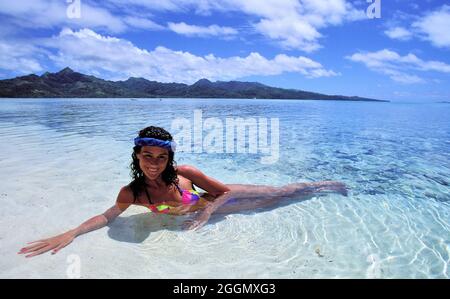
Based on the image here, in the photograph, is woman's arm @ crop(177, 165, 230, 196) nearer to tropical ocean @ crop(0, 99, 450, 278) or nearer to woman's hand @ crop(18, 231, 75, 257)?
tropical ocean @ crop(0, 99, 450, 278)

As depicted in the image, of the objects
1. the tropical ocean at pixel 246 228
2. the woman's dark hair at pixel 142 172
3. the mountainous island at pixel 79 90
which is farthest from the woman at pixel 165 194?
the mountainous island at pixel 79 90

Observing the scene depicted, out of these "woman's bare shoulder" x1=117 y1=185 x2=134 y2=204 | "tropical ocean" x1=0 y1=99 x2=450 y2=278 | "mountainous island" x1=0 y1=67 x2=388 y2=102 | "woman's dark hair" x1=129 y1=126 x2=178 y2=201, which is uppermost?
"mountainous island" x1=0 y1=67 x2=388 y2=102

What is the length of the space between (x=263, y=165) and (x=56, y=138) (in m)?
7.37

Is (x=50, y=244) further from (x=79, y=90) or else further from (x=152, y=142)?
(x=79, y=90)

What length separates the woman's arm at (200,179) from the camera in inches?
171

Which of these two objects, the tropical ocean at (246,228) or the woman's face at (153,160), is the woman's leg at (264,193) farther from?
the woman's face at (153,160)

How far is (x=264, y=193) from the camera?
16.6ft

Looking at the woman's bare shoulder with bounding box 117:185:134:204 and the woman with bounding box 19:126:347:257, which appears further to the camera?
the woman's bare shoulder with bounding box 117:185:134:204

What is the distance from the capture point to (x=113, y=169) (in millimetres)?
6824

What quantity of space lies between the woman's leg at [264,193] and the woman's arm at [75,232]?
1.27 metres

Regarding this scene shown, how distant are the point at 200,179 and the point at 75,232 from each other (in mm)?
1644

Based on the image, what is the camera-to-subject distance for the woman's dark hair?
356 centimetres

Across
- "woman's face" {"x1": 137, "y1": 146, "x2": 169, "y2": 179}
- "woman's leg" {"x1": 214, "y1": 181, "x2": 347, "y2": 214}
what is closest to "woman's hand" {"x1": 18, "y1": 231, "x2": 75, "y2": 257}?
"woman's face" {"x1": 137, "y1": 146, "x2": 169, "y2": 179}
